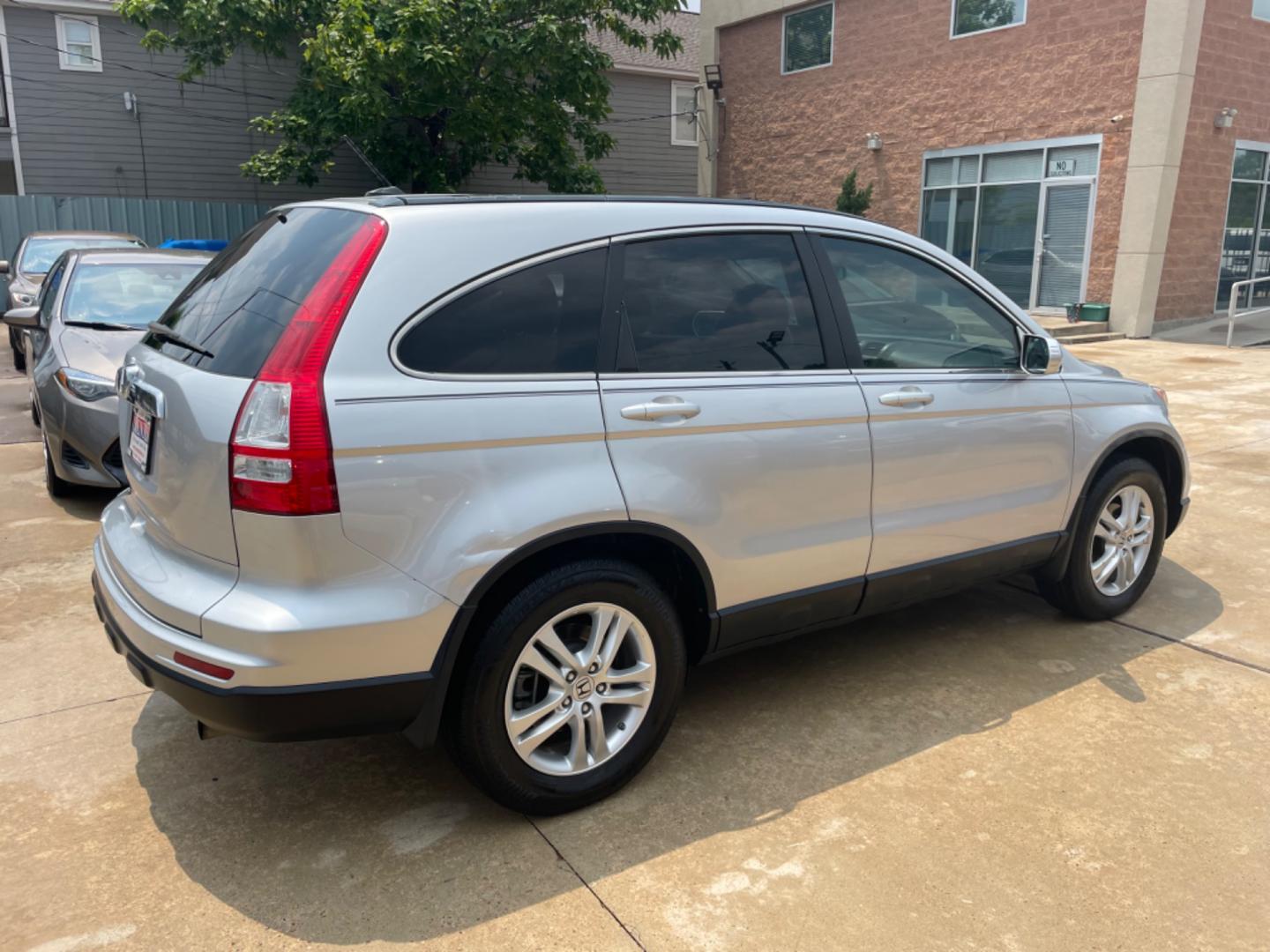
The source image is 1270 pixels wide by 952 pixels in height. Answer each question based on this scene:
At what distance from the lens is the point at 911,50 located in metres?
18.7

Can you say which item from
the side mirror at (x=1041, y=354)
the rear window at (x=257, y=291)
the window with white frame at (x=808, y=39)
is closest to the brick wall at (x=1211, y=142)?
the window with white frame at (x=808, y=39)

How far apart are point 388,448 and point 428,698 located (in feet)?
2.20

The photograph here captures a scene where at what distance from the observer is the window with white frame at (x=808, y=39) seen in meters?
20.5

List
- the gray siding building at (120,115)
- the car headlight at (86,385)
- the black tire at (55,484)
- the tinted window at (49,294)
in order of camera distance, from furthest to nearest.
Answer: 1. the gray siding building at (120,115)
2. the tinted window at (49,294)
3. the black tire at (55,484)
4. the car headlight at (86,385)

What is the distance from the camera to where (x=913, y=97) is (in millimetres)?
18844

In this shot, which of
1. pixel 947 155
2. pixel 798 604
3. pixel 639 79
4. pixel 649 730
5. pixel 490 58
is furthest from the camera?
pixel 639 79

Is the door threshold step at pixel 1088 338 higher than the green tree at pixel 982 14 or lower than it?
lower

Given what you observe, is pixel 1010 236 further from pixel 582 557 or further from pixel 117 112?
pixel 117 112

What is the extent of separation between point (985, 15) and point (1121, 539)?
1592cm

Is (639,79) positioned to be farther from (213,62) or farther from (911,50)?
(213,62)

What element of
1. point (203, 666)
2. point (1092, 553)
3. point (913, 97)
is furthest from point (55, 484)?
point (913, 97)

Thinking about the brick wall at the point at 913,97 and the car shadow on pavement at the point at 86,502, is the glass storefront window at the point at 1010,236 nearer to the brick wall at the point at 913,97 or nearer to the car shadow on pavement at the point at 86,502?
the brick wall at the point at 913,97

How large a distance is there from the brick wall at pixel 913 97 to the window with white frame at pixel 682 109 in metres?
1.30

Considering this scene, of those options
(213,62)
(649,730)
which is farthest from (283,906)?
(213,62)
